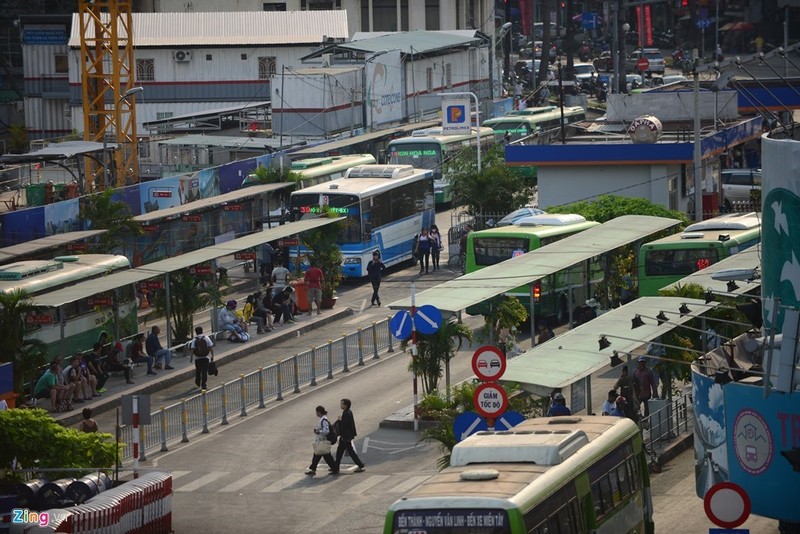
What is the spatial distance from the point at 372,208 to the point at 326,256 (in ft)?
14.2

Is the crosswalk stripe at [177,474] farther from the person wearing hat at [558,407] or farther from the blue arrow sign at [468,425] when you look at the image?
the blue arrow sign at [468,425]

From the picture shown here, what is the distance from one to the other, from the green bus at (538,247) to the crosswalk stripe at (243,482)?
10.9m

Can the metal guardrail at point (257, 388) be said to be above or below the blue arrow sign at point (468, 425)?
below

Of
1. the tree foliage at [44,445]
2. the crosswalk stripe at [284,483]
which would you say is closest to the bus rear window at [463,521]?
the tree foliage at [44,445]

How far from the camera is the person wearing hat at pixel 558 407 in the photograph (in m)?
25.5

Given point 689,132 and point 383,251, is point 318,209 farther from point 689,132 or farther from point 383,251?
point 689,132

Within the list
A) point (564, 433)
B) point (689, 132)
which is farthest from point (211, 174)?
point (564, 433)

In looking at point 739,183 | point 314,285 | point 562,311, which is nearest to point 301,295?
point 314,285

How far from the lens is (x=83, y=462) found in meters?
24.4

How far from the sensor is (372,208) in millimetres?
46438

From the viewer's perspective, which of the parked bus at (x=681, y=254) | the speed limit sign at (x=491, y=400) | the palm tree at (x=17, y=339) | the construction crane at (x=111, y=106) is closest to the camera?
the speed limit sign at (x=491, y=400)

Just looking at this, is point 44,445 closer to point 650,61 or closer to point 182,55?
point 182,55

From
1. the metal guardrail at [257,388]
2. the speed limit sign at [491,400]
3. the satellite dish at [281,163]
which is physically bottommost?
the metal guardrail at [257,388]

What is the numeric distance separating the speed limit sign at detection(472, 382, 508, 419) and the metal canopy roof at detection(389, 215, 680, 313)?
339 inches
